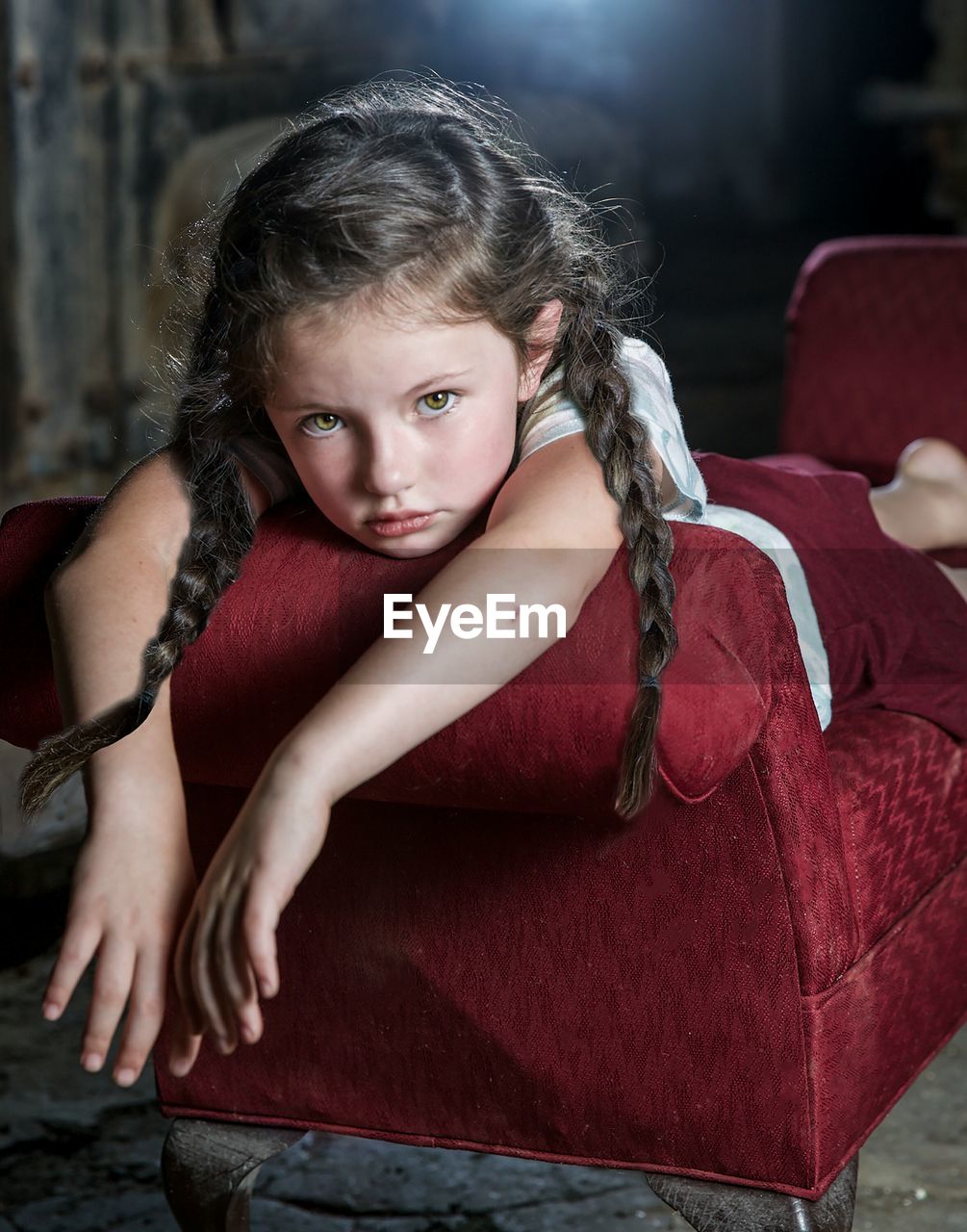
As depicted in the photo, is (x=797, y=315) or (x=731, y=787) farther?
(x=797, y=315)

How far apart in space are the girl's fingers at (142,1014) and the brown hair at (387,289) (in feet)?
0.51

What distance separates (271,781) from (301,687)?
0.16 metres

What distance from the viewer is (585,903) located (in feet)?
4.14

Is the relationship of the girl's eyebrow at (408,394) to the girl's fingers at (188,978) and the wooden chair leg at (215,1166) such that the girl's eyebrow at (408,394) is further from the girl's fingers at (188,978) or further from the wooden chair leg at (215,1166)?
the wooden chair leg at (215,1166)

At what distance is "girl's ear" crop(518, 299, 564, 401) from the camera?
4.18 ft

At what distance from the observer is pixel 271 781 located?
40.1 inches

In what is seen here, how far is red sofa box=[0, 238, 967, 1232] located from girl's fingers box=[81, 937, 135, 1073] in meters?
0.20

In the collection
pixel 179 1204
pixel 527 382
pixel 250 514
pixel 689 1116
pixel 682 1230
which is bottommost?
pixel 682 1230

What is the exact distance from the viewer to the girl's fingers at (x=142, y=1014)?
3.43ft

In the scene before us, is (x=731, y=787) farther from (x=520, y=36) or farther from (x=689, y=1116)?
(x=520, y=36)

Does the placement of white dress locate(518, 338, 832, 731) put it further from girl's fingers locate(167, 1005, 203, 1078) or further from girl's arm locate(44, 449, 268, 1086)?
girl's fingers locate(167, 1005, 203, 1078)

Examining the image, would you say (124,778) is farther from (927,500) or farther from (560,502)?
(927,500)

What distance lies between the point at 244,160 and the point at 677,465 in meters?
3.43

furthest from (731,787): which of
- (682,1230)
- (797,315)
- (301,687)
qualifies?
(797,315)
